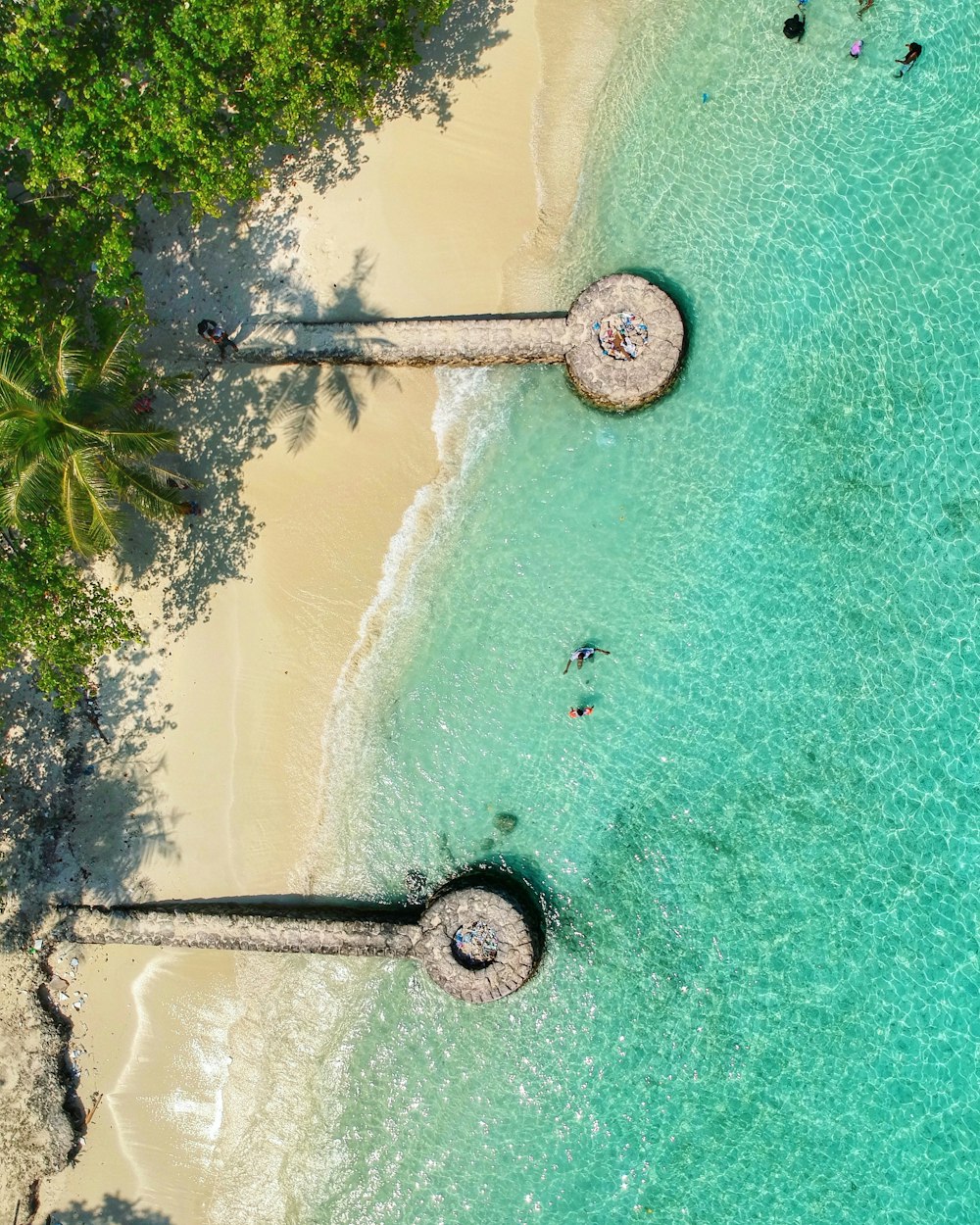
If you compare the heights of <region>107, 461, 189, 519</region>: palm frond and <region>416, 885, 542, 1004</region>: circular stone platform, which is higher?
<region>107, 461, 189, 519</region>: palm frond

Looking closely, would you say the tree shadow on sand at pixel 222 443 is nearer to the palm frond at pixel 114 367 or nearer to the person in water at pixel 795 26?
the palm frond at pixel 114 367

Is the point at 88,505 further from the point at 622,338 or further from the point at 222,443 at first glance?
the point at 622,338

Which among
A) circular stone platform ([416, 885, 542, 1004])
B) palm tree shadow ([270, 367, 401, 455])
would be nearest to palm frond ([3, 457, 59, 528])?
palm tree shadow ([270, 367, 401, 455])

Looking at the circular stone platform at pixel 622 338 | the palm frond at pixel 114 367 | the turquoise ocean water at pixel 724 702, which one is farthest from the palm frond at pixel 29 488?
the circular stone platform at pixel 622 338

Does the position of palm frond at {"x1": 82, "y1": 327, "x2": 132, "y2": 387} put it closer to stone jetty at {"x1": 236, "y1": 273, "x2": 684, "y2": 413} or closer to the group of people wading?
stone jetty at {"x1": 236, "y1": 273, "x2": 684, "y2": 413}

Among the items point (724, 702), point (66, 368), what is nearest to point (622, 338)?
point (724, 702)

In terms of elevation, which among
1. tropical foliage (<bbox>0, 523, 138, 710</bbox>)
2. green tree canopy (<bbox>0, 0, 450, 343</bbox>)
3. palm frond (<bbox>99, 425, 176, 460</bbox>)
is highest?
green tree canopy (<bbox>0, 0, 450, 343</bbox>)
